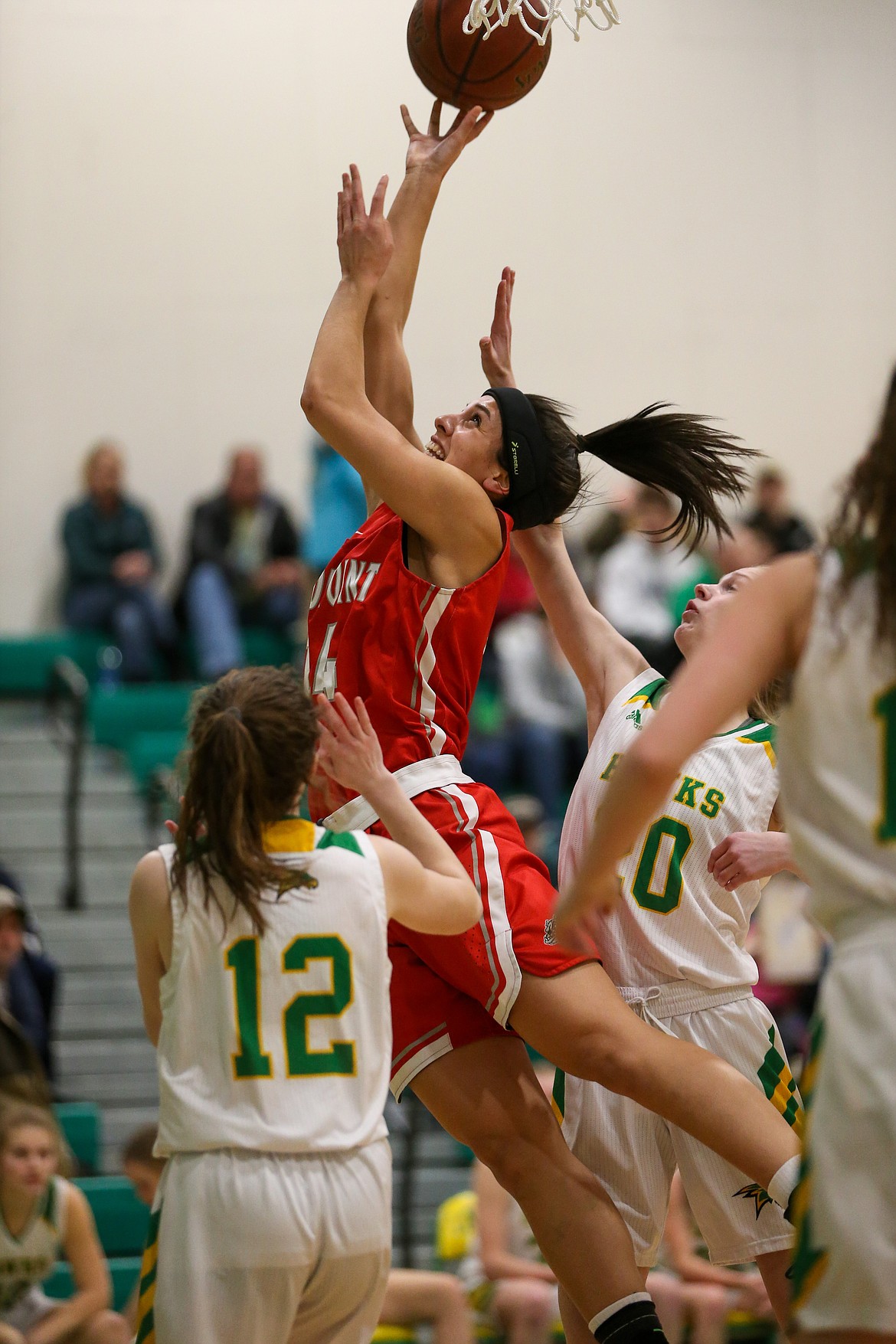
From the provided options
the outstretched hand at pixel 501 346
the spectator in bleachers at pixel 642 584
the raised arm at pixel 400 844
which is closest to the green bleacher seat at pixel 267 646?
the spectator in bleachers at pixel 642 584

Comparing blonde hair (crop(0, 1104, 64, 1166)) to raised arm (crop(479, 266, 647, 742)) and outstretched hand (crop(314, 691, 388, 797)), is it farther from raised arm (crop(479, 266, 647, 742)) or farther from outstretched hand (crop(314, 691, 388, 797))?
outstretched hand (crop(314, 691, 388, 797))

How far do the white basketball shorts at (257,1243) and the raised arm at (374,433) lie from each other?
1216 millimetres

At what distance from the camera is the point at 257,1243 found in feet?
8.79

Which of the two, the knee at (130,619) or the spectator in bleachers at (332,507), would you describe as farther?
the knee at (130,619)

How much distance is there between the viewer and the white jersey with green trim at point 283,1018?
2.73 metres

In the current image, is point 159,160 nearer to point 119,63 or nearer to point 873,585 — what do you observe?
point 119,63

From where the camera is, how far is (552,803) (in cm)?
902

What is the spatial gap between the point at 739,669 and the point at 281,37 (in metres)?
8.62

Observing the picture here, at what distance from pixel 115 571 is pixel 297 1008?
7.58 meters

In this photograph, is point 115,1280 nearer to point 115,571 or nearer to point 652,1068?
point 652,1068

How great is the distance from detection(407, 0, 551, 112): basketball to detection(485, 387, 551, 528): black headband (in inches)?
30.5

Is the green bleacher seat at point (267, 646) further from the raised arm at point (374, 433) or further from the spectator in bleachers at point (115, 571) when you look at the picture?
the raised arm at point (374, 433)

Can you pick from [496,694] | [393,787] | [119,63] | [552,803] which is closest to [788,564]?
[393,787]

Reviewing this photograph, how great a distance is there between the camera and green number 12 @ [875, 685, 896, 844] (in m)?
2.10
